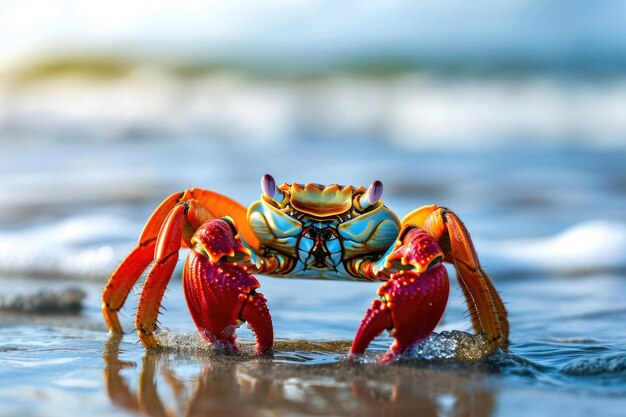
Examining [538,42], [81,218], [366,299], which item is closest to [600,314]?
[366,299]

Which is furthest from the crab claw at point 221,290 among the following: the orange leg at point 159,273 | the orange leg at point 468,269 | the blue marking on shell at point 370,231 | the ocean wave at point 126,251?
the ocean wave at point 126,251

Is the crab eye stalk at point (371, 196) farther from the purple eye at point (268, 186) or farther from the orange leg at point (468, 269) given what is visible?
the purple eye at point (268, 186)

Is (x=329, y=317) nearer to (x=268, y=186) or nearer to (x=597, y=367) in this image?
(x=268, y=186)

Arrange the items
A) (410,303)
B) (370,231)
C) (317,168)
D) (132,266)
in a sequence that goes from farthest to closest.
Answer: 1. (317,168)
2. (132,266)
3. (370,231)
4. (410,303)

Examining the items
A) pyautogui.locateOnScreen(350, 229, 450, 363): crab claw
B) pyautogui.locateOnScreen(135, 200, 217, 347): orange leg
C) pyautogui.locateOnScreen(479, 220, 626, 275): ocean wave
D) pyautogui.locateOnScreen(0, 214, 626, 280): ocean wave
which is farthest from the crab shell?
pyautogui.locateOnScreen(479, 220, 626, 275): ocean wave

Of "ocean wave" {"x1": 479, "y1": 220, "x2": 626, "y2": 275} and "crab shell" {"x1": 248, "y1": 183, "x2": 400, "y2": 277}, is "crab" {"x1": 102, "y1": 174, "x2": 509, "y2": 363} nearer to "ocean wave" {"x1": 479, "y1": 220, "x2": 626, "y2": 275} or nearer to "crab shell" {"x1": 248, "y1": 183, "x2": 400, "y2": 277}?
"crab shell" {"x1": 248, "y1": 183, "x2": 400, "y2": 277}

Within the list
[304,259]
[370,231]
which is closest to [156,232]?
[304,259]
